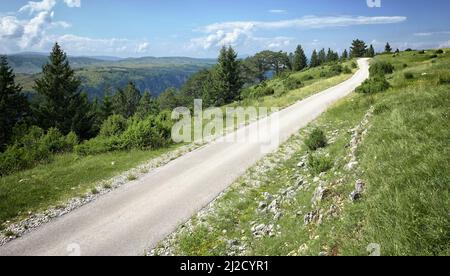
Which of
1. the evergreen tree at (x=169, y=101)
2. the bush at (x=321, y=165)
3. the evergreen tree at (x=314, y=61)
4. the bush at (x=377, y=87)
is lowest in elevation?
the evergreen tree at (x=169, y=101)

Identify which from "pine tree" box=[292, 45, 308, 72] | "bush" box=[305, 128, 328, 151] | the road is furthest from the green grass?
"pine tree" box=[292, 45, 308, 72]

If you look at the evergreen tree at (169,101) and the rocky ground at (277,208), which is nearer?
the rocky ground at (277,208)

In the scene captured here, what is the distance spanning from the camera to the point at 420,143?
757 cm

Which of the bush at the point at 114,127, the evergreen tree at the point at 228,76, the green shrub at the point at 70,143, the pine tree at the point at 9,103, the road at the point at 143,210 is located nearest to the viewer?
the road at the point at 143,210

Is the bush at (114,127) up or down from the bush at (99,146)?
up

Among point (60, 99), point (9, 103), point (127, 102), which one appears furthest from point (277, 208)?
point (127, 102)

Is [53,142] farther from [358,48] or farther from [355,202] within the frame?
[358,48]

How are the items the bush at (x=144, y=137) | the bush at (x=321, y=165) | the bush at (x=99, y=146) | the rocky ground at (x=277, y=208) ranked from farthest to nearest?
the bush at (x=144, y=137), the bush at (x=99, y=146), the bush at (x=321, y=165), the rocky ground at (x=277, y=208)

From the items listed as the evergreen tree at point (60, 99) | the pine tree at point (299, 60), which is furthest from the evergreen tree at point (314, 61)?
the evergreen tree at point (60, 99)

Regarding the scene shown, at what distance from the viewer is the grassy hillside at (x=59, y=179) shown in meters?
11.5

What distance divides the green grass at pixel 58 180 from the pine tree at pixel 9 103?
3319 cm

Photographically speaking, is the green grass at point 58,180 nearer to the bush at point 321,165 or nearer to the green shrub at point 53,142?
the green shrub at point 53,142
